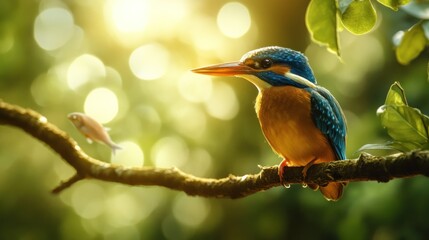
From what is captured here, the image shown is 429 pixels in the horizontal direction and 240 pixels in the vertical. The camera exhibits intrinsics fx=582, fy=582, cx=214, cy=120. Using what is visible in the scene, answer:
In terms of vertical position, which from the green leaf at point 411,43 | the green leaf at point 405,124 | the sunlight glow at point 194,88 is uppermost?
the sunlight glow at point 194,88

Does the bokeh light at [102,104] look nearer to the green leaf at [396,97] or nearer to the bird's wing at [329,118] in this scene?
the bird's wing at [329,118]

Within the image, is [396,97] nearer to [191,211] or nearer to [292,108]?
[292,108]

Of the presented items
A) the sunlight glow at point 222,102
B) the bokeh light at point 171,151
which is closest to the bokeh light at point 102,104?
the bokeh light at point 171,151

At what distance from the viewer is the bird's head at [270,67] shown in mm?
983

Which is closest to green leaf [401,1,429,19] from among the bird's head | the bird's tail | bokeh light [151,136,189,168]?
the bird's head

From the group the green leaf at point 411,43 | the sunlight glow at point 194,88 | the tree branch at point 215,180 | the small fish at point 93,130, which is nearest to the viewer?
the tree branch at point 215,180

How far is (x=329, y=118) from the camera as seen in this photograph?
0.99m

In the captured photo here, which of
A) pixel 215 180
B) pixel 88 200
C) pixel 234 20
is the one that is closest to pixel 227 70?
pixel 215 180

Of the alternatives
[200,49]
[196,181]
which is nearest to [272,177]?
[196,181]

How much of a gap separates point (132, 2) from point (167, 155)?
0.68m

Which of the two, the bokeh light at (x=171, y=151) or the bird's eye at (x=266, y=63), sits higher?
the bird's eye at (x=266, y=63)

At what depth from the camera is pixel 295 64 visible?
999 millimetres

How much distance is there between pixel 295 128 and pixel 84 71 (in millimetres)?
1777

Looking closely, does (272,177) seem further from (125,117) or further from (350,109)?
(125,117)
